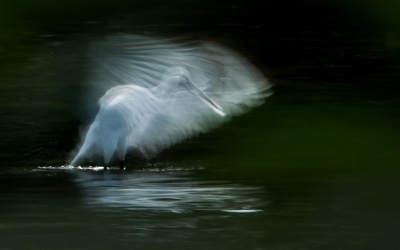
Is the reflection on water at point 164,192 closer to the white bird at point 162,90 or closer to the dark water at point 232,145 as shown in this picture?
the dark water at point 232,145

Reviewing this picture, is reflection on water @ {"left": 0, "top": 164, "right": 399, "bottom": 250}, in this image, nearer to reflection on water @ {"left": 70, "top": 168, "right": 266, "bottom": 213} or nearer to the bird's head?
reflection on water @ {"left": 70, "top": 168, "right": 266, "bottom": 213}

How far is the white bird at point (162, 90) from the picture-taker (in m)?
7.21

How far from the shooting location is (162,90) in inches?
289

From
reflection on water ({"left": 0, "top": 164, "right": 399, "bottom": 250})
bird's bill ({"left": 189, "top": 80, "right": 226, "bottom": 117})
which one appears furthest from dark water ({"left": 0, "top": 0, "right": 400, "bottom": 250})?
bird's bill ({"left": 189, "top": 80, "right": 226, "bottom": 117})

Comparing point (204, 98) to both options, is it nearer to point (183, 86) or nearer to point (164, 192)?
point (183, 86)

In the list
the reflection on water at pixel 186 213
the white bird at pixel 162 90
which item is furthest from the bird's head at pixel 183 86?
the reflection on water at pixel 186 213

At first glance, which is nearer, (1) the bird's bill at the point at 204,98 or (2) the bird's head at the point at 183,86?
(2) the bird's head at the point at 183,86

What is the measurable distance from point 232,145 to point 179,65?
4.94 feet

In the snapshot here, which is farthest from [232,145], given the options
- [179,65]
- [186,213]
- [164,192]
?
[186,213]

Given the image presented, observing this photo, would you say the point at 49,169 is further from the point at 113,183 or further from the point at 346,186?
the point at 346,186

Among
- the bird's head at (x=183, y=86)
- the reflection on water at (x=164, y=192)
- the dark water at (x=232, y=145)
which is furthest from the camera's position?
the bird's head at (x=183, y=86)

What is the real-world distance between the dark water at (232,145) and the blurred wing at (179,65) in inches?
13.4

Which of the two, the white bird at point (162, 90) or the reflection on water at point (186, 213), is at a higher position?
the white bird at point (162, 90)

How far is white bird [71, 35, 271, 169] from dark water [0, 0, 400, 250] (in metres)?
0.29
